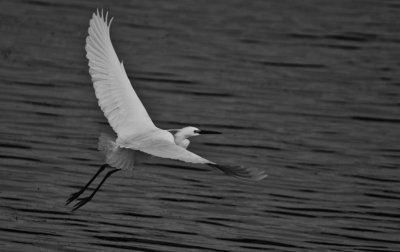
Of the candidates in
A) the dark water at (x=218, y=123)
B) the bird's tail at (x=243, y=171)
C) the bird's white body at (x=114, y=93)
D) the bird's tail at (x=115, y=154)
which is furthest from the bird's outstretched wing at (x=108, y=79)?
the bird's tail at (x=243, y=171)

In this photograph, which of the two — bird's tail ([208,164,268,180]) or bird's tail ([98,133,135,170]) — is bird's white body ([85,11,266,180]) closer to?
bird's tail ([98,133,135,170])

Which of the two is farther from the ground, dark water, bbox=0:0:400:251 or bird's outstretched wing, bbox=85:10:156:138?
bird's outstretched wing, bbox=85:10:156:138

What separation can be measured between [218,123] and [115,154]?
190 inches

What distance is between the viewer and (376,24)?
18531 millimetres

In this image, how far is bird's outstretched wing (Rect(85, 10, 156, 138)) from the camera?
921 cm

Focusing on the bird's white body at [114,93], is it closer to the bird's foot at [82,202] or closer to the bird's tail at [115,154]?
the bird's tail at [115,154]

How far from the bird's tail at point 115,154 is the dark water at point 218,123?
788mm

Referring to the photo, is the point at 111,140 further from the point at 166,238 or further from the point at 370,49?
the point at 370,49

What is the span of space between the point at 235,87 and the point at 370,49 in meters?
3.36

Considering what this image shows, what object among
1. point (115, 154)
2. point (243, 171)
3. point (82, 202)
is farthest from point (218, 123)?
point (243, 171)

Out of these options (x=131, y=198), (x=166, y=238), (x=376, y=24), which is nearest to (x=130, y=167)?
(x=166, y=238)

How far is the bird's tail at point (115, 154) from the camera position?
842cm

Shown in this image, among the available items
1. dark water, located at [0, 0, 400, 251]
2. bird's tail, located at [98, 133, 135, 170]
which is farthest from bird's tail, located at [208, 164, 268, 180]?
dark water, located at [0, 0, 400, 251]

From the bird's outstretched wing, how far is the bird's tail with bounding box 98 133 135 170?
582mm
